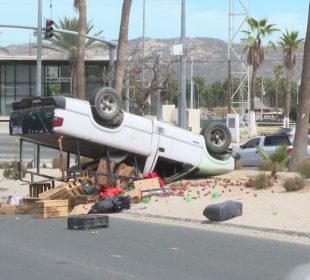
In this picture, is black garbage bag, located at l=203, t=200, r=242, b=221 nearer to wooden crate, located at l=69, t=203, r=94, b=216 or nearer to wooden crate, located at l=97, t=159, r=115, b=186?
wooden crate, located at l=69, t=203, r=94, b=216

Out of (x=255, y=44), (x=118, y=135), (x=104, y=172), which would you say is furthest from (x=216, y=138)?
(x=255, y=44)

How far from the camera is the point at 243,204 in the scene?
48.8 feet

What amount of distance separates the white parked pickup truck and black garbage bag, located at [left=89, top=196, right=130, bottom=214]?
1.87 meters

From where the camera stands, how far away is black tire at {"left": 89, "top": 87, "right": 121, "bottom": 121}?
1700cm

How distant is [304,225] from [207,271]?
171 inches

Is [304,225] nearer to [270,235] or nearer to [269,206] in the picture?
[270,235]

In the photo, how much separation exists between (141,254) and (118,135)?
7447 mm

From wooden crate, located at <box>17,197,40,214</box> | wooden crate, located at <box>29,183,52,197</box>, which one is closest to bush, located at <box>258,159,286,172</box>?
wooden crate, located at <box>29,183,52,197</box>

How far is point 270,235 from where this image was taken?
12.2 metres

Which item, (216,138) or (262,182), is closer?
(262,182)

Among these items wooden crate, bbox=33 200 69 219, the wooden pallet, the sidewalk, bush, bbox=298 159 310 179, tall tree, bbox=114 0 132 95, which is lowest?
the sidewalk

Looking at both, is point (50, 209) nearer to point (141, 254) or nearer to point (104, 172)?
point (104, 172)

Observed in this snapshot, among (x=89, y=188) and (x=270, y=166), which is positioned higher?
(x=270, y=166)

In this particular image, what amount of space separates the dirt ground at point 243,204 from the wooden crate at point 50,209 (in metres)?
1.38
